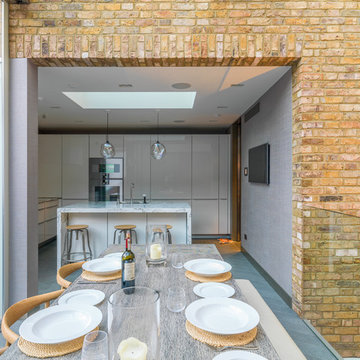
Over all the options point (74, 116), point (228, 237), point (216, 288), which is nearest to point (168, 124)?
point (74, 116)

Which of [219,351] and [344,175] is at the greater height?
[344,175]

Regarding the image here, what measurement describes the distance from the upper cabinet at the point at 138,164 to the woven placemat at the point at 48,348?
19.1ft

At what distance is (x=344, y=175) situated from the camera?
8.63 feet

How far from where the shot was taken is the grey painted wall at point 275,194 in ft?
10.3

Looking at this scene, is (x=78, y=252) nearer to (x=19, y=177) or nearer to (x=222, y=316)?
(x=19, y=177)

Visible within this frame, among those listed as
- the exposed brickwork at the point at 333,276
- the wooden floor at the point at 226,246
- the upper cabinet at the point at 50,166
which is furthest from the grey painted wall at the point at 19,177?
the upper cabinet at the point at 50,166

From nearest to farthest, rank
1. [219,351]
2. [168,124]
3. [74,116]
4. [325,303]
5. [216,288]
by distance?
[219,351] → [216,288] → [325,303] → [74,116] → [168,124]

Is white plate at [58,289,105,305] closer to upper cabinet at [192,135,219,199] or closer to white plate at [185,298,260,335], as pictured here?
white plate at [185,298,260,335]

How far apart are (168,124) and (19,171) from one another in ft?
14.2

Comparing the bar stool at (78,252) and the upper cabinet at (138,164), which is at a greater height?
the upper cabinet at (138,164)

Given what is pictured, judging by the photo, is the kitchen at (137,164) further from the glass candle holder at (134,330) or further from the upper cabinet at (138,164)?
the glass candle holder at (134,330)

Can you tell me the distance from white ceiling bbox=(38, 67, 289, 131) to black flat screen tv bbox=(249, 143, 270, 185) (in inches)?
32.3

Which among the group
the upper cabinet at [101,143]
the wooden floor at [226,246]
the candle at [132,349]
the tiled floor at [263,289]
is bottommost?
the wooden floor at [226,246]

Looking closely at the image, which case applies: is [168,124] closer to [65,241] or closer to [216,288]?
[65,241]
